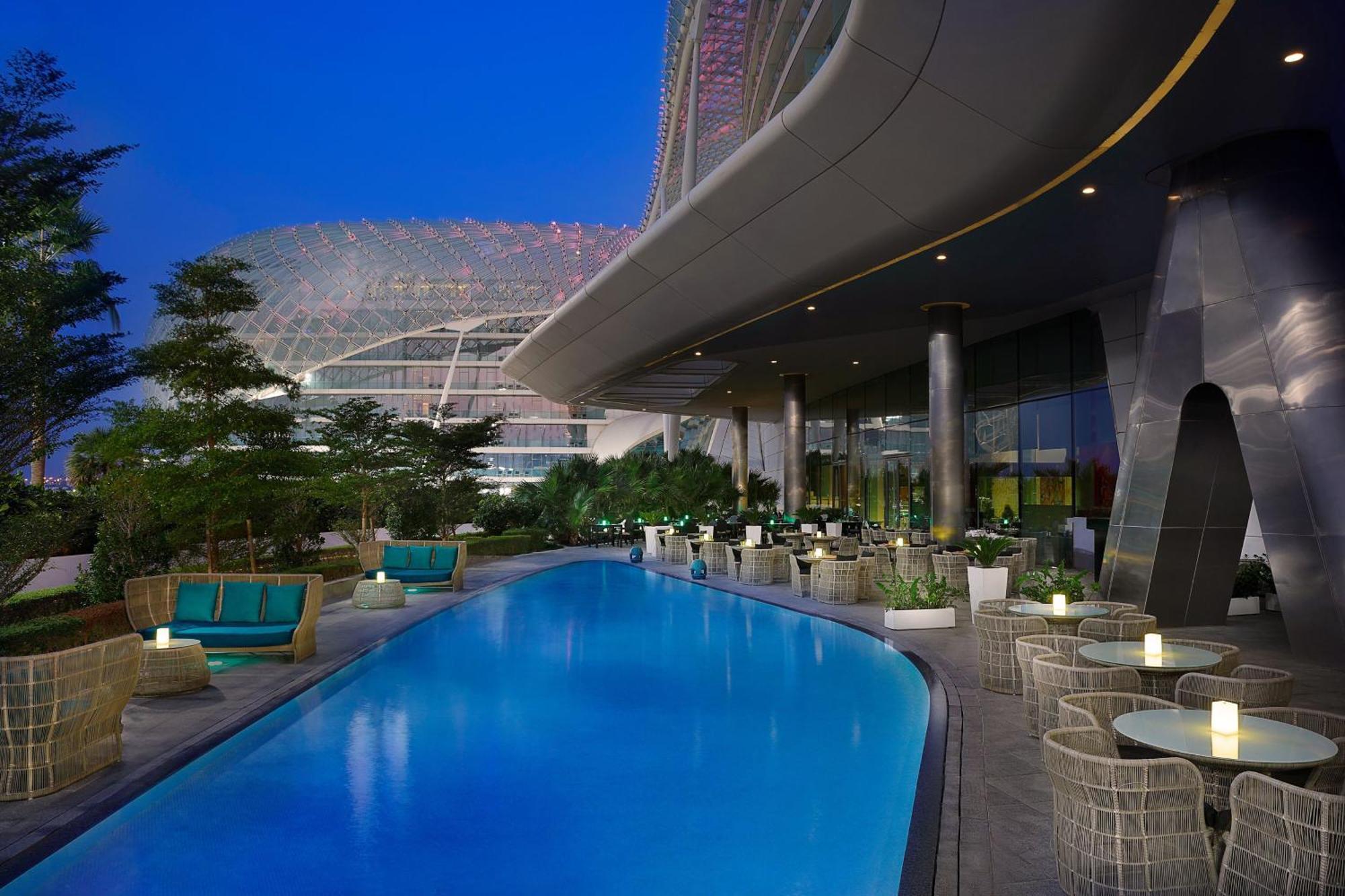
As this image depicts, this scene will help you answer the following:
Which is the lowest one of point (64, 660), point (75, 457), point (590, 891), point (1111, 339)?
point (590, 891)

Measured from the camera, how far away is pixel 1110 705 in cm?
501

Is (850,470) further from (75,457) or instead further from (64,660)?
(64,660)

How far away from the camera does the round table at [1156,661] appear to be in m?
5.92

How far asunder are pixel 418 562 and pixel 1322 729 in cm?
1527

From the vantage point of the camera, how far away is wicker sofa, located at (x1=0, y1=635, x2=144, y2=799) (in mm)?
5293

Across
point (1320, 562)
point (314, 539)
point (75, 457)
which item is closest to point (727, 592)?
point (314, 539)

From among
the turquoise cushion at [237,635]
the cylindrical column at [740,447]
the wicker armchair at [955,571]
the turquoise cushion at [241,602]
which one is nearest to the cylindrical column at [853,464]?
the cylindrical column at [740,447]

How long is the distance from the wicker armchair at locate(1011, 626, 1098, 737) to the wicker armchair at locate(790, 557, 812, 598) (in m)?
8.83

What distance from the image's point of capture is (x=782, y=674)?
31.5 feet

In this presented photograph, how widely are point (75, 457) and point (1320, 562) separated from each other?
972 inches

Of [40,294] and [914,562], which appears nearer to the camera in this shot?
[40,294]

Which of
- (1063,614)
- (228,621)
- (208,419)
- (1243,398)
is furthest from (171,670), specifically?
(1243,398)

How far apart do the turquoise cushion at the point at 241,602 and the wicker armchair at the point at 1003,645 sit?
7.71 m

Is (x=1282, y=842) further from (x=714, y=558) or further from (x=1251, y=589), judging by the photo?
(x=714, y=558)
